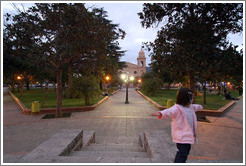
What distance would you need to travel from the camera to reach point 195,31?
606cm

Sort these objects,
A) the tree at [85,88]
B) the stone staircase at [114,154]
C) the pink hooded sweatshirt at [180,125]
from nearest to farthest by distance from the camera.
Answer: the pink hooded sweatshirt at [180,125]
the stone staircase at [114,154]
the tree at [85,88]

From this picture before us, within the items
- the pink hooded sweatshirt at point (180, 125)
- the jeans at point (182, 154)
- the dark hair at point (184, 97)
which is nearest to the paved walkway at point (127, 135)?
the jeans at point (182, 154)

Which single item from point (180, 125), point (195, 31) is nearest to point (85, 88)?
point (195, 31)

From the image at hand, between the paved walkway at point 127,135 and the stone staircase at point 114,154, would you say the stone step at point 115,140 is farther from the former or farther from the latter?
the paved walkway at point 127,135

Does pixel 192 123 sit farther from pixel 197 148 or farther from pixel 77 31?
pixel 77 31

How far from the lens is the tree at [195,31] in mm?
5969

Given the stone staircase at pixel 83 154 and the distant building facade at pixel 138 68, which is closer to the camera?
the stone staircase at pixel 83 154

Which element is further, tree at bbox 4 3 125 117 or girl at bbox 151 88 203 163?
tree at bbox 4 3 125 117

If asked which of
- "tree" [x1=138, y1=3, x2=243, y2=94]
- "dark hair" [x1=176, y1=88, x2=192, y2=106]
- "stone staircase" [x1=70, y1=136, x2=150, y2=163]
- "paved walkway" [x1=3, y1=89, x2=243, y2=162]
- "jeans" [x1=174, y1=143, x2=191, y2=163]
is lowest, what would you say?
"paved walkway" [x1=3, y1=89, x2=243, y2=162]

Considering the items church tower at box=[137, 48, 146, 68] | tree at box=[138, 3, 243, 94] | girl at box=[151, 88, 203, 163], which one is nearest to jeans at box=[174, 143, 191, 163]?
girl at box=[151, 88, 203, 163]

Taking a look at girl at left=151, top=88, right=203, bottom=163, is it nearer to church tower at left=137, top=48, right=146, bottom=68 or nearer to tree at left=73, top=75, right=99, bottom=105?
tree at left=73, top=75, right=99, bottom=105

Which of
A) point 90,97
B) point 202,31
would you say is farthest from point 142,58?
point 202,31

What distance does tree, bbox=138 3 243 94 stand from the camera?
5.97 metres

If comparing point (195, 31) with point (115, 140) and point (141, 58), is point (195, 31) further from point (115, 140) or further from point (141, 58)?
point (141, 58)
